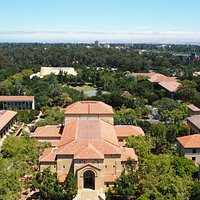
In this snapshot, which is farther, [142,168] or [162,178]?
[142,168]

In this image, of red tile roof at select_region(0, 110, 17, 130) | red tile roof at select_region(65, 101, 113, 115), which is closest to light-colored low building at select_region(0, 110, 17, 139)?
red tile roof at select_region(0, 110, 17, 130)

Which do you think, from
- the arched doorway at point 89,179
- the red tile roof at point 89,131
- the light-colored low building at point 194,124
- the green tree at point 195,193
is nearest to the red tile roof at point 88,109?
the red tile roof at point 89,131

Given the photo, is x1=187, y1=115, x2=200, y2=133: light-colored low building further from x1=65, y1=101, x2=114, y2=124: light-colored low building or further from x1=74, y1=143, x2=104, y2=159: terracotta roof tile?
x1=74, y1=143, x2=104, y2=159: terracotta roof tile

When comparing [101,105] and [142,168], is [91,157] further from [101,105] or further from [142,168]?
[101,105]

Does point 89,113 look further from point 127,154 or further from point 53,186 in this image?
point 53,186

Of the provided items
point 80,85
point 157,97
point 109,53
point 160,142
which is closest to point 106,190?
point 160,142
